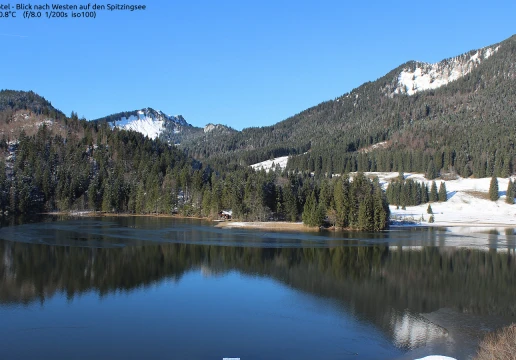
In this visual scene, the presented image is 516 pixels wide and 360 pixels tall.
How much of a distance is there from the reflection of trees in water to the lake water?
0.14 metres

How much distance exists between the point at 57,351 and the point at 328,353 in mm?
15379

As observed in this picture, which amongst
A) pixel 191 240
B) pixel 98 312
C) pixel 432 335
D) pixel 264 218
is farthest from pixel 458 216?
pixel 98 312

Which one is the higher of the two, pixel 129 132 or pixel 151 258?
pixel 129 132

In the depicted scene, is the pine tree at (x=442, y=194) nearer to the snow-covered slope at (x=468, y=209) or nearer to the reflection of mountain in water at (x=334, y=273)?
the snow-covered slope at (x=468, y=209)

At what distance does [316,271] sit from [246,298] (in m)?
13.9

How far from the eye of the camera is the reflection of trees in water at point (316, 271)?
3881 centimetres

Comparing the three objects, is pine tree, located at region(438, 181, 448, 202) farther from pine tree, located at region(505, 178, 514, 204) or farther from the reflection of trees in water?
the reflection of trees in water

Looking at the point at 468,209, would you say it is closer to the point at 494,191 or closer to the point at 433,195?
the point at 494,191

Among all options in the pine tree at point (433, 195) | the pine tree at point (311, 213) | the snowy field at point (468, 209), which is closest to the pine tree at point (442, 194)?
the pine tree at point (433, 195)

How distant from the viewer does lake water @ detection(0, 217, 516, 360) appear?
1046 inches

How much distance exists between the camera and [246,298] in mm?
38438

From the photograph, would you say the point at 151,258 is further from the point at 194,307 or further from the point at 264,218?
the point at 264,218

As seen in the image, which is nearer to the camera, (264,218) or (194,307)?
(194,307)

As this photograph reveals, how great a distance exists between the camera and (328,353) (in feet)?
83.5
